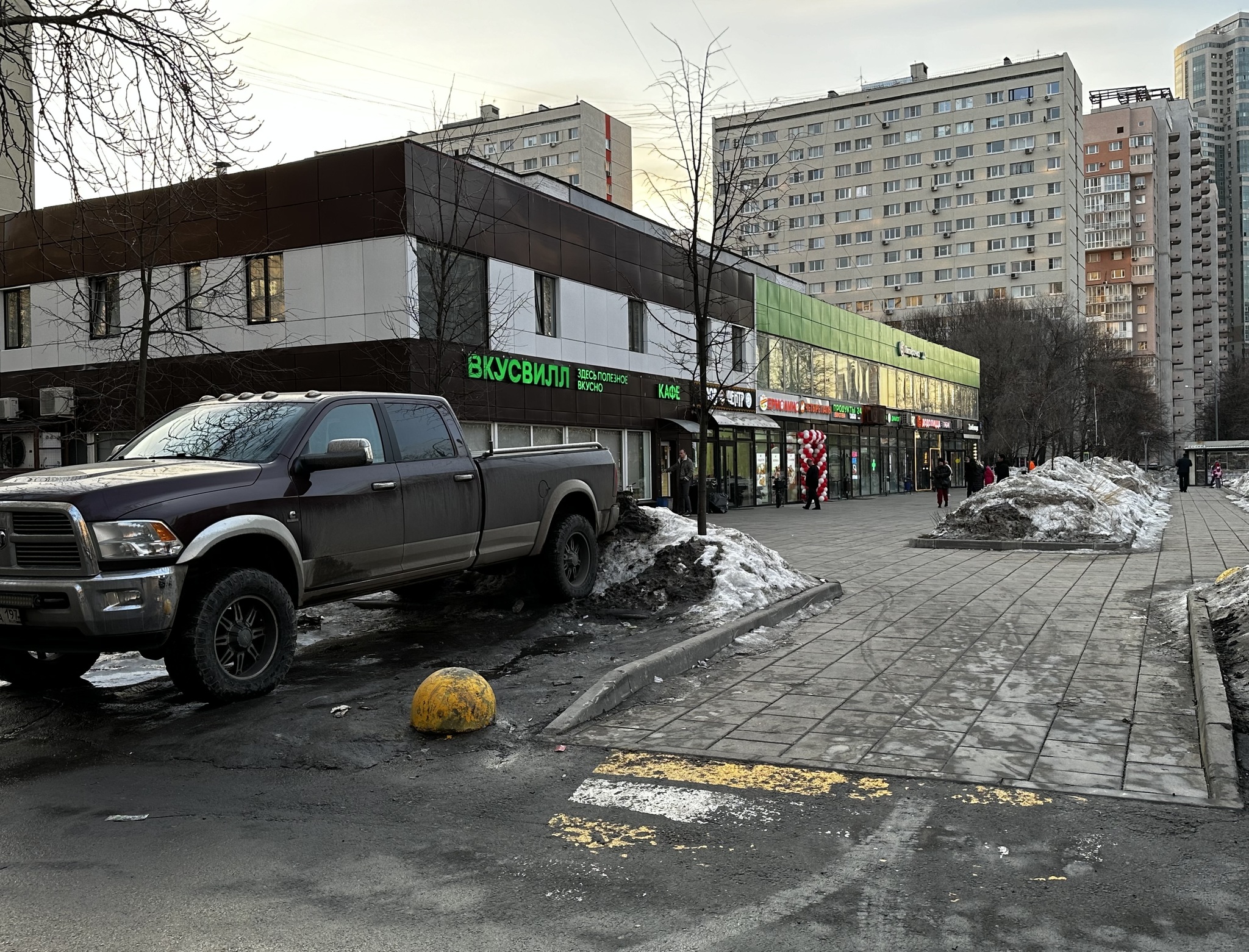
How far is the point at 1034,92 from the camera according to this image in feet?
348

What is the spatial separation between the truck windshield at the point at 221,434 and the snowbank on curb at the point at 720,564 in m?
3.99

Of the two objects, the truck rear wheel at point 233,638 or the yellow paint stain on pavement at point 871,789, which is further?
the truck rear wheel at point 233,638

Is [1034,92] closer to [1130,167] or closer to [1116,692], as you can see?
[1130,167]

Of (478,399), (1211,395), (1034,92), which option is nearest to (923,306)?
(1034,92)

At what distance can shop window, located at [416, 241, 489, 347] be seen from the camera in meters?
21.2

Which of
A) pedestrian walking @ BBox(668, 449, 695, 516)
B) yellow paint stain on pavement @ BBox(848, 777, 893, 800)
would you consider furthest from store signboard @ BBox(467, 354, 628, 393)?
yellow paint stain on pavement @ BBox(848, 777, 893, 800)

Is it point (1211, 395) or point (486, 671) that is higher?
point (1211, 395)

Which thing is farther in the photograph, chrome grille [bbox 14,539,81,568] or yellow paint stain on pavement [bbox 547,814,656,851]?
chrome grille [bbox 14,539,81,568]

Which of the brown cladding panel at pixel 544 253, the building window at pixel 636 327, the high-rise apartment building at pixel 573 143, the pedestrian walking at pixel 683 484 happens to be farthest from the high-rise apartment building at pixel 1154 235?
the brown cladding panel at pixel 544 253

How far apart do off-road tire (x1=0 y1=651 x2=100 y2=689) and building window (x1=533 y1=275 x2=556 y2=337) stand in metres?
19.5

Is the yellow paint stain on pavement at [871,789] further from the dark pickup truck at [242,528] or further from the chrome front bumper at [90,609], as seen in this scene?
the chrome front bumper at [90,609]

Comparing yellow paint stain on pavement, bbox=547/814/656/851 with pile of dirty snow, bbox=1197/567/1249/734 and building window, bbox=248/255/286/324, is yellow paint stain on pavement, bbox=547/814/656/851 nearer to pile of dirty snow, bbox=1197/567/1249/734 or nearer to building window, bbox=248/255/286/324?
pile of dirty snow, bbox=1197/567/1249/734

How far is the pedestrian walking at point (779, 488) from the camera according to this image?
118ft

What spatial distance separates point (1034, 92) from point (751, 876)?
118m
